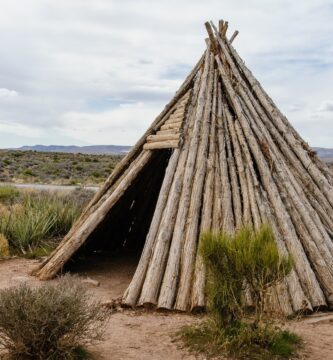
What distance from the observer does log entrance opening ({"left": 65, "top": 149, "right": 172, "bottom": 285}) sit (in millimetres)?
8898

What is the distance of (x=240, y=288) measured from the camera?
4.57 metres

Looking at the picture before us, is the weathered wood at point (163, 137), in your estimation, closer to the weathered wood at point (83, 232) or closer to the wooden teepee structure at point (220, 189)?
the wooden teepee structure at point (220, 189)

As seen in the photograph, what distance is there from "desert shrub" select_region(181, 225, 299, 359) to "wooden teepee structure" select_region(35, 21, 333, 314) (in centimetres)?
84

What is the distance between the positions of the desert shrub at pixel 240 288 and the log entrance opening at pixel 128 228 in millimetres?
3970

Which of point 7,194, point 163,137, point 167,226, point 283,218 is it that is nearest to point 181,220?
point 167,226

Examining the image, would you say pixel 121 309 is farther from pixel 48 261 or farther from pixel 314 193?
pixel 314 193

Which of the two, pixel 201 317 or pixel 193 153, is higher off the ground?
pixel 193 153

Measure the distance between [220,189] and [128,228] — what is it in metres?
3.89

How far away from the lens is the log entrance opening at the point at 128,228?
29.2 feet

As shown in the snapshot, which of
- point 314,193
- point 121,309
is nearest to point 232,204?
Result: point 314,193

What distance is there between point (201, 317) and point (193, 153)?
2.29 meters

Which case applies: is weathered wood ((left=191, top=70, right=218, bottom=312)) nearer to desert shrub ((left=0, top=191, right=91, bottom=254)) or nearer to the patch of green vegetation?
the patch of green vegetation

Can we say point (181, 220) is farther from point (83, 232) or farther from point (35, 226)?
point (35, 226)

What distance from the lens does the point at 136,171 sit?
7480 mm
